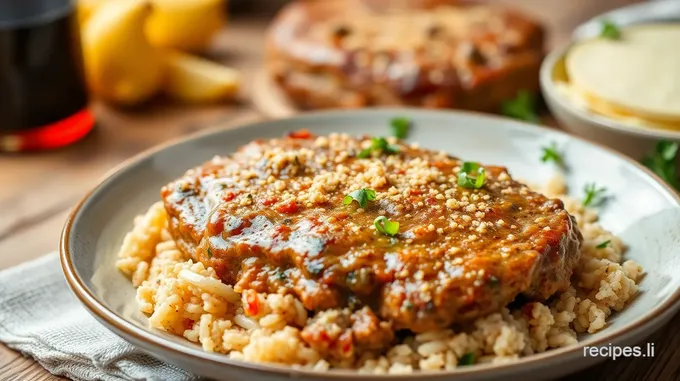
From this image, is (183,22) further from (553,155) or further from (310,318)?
(310,318)

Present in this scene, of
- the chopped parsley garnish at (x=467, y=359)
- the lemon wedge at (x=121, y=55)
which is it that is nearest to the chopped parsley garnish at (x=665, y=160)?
the chopped parsley garnish at (x=467, y=359)

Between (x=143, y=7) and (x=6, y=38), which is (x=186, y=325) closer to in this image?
(x=6, y=38)

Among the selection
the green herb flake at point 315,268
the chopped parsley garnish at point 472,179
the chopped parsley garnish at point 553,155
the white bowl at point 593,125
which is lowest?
the white bowl at point 593,125

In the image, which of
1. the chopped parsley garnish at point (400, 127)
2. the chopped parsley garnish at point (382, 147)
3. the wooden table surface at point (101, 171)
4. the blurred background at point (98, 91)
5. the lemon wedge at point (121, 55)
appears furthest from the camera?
the lemon wedge at point (121, 55)

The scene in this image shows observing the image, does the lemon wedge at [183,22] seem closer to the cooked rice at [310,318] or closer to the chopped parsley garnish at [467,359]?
the cooked rice at [310,318]

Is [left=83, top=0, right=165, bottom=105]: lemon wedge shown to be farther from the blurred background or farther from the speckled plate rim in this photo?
the speckled plate rim

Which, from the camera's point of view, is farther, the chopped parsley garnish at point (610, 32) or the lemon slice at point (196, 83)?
the lemon slice at point (196, 83)

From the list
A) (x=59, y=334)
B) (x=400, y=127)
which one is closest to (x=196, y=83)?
(x=400, y=127)
